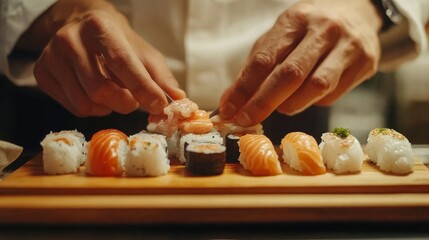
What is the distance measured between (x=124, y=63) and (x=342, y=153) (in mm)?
762

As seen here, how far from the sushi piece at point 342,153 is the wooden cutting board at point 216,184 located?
0.03 metres

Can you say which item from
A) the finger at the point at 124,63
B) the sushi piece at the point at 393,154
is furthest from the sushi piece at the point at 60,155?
the sushi piece at the point at 393,154

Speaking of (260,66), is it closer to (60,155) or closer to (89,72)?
(89,72)

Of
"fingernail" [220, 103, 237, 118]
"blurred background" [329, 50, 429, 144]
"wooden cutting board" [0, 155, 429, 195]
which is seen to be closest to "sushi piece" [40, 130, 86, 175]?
"wooden cutting board" [0, 155, 429, 195]

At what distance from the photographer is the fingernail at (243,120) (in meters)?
2.00

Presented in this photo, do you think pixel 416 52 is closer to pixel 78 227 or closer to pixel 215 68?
pixel 215 68

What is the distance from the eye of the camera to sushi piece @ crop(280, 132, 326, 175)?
184 cm

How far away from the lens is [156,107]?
2014 millimetres

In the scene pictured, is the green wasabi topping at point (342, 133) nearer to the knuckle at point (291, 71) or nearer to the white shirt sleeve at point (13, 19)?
the knuckle at point (291, 71)

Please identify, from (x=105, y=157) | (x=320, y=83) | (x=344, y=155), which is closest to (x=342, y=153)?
(x=344, y=155)

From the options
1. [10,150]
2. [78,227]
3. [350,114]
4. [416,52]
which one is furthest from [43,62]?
[350,114]

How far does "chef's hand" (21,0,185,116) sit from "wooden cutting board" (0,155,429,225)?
347mm

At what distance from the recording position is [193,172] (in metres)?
1.84

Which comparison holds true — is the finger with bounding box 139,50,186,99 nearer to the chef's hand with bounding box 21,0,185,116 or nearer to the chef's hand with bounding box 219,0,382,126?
the chef's hand with bounding box 21,0,185,116
